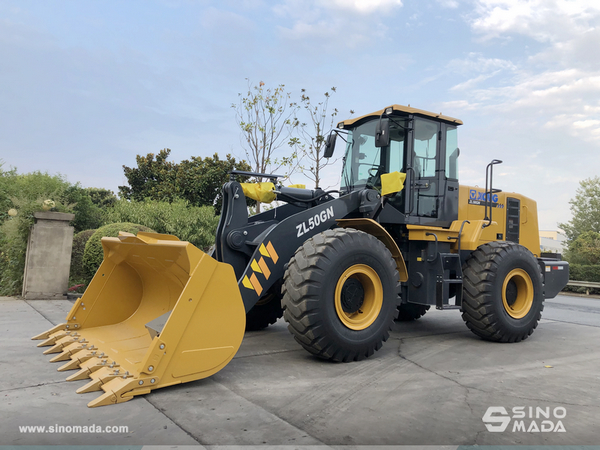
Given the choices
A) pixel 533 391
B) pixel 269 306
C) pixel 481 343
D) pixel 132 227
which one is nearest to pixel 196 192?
pixel 132 227

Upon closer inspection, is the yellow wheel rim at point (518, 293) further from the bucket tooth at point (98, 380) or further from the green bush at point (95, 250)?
the green bush at point (95, 250)

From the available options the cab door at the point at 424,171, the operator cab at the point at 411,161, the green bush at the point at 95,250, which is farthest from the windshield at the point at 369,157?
the green bush at the point at 95,250

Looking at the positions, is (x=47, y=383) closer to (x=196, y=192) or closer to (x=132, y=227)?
(x=132, y=227)

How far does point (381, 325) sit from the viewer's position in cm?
475

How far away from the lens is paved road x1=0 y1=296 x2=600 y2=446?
9.37 feet

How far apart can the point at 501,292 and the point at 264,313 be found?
312cm

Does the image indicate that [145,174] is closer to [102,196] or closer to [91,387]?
[102,196]

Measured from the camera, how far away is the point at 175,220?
542 inches

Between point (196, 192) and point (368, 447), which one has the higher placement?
point (196, 192)

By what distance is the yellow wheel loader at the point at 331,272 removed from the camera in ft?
12.1

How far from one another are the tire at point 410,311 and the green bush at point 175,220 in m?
7.62

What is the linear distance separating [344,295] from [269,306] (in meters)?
1.78

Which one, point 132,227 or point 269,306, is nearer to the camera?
point 269,306

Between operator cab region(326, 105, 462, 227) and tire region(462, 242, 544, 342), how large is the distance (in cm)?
74
